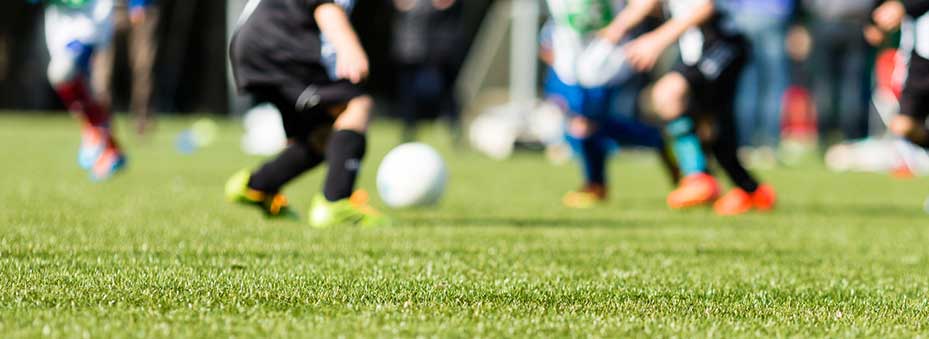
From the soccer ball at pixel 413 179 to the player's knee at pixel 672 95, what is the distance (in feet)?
3.71

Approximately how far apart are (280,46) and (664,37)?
1.82 metres

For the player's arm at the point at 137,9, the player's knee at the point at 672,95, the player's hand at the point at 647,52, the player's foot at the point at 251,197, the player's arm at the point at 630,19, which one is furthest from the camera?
the player's arm at the point at 137,9

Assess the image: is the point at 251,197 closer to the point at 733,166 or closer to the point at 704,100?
the point at 704,100

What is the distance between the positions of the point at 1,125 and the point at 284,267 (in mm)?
15070

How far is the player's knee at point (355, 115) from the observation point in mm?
4906

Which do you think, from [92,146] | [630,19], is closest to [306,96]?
[630,19]

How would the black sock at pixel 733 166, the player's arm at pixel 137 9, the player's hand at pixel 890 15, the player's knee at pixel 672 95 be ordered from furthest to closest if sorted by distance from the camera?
the player's arm at pixel 137 9 → the black sock at pixel 733 166 → the player's knee at pixel 672 95 → the player's hand at pixel 890 15

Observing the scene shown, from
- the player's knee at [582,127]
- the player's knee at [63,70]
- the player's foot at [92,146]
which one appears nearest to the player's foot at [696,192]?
the player's knee at [582,127]

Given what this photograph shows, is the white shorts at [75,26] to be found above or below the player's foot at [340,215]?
above

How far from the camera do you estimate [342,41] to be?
4766mm

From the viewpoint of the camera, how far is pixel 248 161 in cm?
1035

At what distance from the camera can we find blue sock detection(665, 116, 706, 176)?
21.3 feet

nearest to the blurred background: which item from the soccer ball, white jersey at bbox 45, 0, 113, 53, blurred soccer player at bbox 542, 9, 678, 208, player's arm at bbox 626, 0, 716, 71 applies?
player's arm at bbox 626, 0, 716, 71

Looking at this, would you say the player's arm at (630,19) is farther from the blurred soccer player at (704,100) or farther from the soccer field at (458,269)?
the soccer field at (458,269)
